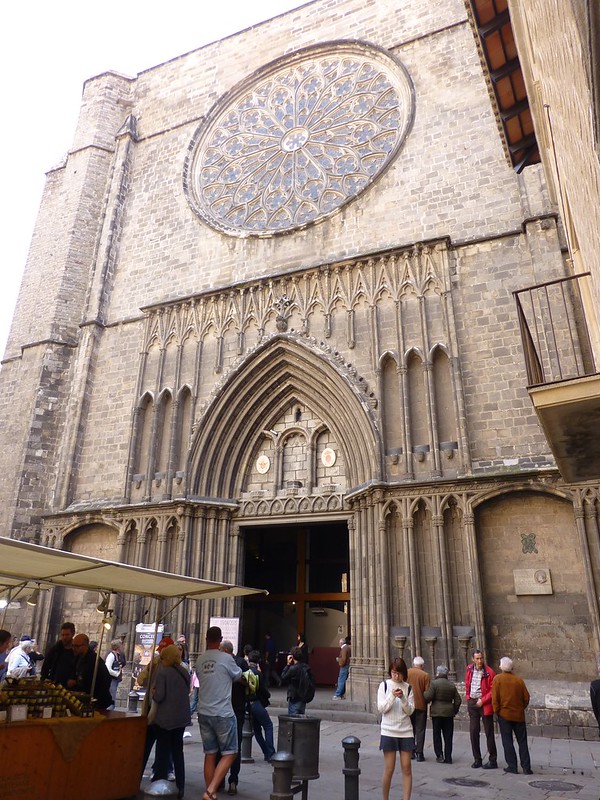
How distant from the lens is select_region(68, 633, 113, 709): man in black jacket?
597cm

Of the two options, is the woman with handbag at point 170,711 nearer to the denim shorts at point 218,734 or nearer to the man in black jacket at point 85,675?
the denim shorts at point 218,734

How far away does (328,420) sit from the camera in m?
13.2

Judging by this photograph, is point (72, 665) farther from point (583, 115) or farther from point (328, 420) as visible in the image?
point (328, 420)

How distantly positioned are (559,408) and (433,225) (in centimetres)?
915

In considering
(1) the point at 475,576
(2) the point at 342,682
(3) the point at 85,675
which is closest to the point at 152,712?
(3) the point at 85,675

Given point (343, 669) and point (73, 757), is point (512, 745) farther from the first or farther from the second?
point (343, 669)

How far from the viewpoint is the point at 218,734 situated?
514 cm

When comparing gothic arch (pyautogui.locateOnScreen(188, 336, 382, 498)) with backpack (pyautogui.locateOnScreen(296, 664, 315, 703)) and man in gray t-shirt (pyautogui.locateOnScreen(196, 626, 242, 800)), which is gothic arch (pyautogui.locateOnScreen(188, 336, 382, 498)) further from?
man in gray t-shirt (pyautogui.locateOnScreen(196, 626, 242, 800))

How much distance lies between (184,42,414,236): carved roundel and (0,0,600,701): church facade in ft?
0.24

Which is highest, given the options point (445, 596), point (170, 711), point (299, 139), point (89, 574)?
point (299, 139)

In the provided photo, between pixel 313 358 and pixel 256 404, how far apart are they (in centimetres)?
179

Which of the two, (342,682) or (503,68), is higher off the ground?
(503,68)

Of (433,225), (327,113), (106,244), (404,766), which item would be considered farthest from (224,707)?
(327,113)

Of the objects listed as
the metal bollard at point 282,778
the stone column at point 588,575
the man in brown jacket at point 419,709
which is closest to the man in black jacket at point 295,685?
the man in brown jacket at point 419,709
